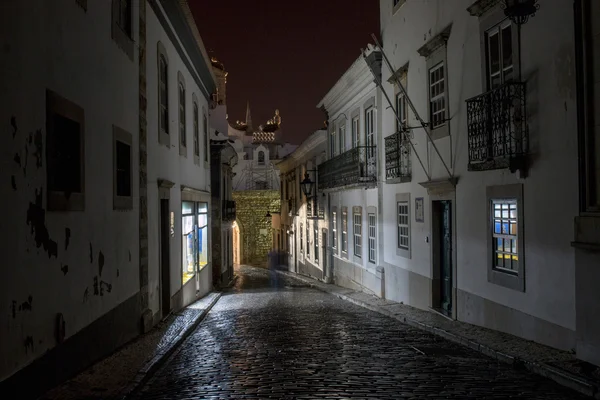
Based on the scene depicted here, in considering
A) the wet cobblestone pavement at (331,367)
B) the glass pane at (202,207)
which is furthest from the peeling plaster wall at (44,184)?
the glass pane at (202,207)

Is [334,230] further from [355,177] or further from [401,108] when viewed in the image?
[401,108]

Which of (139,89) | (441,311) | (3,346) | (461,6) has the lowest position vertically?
(441,311)

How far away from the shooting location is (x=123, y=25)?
928 cm

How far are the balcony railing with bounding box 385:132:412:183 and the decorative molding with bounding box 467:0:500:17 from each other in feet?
14.5

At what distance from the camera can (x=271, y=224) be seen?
42.9 metres

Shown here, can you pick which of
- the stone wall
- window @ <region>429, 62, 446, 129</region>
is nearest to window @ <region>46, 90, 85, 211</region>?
window @ <region>429, 62, 446, 129</region>

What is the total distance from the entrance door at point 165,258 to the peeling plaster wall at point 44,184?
3.15m

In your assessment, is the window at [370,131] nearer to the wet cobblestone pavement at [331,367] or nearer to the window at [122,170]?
the wet cobblestone pavement at [331,367]

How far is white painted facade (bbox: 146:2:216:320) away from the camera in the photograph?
1109cm

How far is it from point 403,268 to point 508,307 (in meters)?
5.47

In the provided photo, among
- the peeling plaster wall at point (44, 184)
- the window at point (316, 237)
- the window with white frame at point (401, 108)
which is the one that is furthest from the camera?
the window at point (316, 237)

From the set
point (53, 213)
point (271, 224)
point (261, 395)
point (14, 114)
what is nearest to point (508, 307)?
point (261, 395)

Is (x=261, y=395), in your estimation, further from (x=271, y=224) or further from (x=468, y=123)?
(x=271, y=224)

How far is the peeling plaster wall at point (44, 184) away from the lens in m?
5.10
